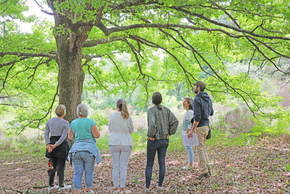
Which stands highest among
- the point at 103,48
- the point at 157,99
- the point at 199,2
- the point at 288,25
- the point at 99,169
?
the point at 103,48

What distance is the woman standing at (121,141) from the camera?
402 cm

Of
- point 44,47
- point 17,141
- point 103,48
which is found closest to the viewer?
point 44,47

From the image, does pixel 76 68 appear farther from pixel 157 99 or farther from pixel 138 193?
pixel 138 193

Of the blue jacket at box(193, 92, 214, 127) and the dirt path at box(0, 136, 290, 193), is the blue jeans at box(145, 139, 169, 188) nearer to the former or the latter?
the dirt path at box(0, 136, 290, 193)

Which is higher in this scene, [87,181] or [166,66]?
[166,66]

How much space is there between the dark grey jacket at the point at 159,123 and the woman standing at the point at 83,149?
38.1 inches

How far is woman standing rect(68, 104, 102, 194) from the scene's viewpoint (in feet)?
12.3

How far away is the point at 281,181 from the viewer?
436 centimetres

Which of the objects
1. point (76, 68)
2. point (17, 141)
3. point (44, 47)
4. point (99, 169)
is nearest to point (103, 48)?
point (44, 47)

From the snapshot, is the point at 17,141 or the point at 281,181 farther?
the point at 17,141

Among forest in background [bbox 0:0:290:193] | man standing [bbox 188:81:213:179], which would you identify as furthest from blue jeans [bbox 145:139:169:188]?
man standing [bbox 188:81:213:179]

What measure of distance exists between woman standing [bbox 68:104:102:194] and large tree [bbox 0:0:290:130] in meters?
1.98

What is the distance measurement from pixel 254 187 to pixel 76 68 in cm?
548

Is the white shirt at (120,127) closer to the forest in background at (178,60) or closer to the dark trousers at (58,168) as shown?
the forest in background at (178,60)
